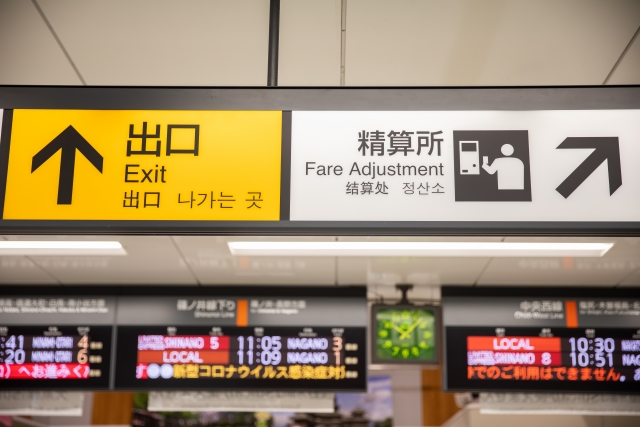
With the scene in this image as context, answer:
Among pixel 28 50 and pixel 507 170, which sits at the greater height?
pixel 28 50

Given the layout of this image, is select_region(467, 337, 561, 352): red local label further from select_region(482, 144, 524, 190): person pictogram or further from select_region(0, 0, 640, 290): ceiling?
select_region(482, 144, 524, 190): person pictogram

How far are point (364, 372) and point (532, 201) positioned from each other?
301 cm

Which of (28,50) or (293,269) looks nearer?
(28,50)

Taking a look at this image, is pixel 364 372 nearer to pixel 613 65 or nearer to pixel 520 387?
pixel 520 387

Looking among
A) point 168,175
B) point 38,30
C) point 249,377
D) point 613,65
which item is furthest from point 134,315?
point 613,65

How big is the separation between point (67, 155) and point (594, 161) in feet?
5.24

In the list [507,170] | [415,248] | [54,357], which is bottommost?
[54,357]

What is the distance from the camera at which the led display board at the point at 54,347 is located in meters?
4.80

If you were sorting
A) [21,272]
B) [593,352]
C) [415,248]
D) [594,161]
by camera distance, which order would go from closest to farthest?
[594,161], [415,248], [593,352], [21,272]

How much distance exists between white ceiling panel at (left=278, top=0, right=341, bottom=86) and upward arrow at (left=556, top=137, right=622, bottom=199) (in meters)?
0.98

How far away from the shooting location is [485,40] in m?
2.71

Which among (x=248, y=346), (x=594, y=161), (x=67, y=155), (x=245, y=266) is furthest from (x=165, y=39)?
(x=248, y=346)

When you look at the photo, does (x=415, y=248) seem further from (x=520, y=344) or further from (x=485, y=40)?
(x=520, y=344)

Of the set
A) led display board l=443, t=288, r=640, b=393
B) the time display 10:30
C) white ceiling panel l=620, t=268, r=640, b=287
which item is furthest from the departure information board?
white ceiling panel l=620, t=268, r=640, b=287
